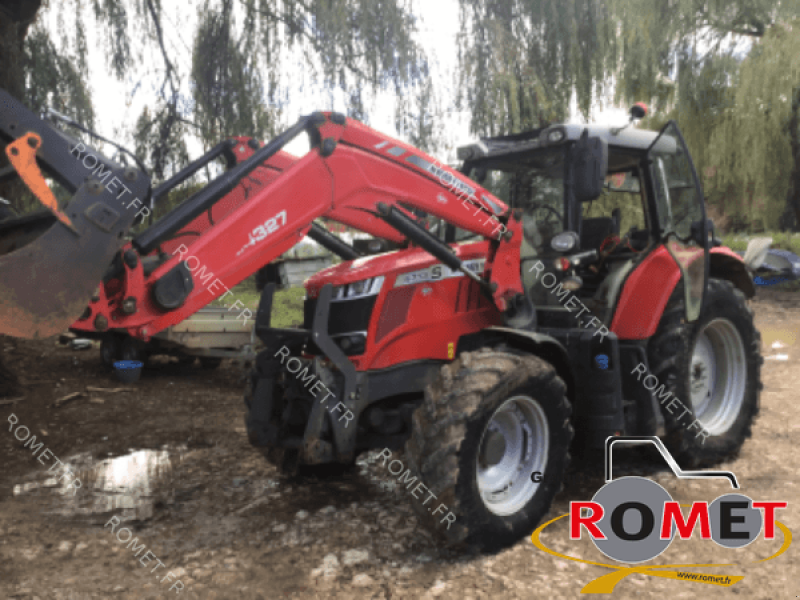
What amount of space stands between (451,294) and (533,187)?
106cm

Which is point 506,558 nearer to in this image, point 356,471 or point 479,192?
point 356,471

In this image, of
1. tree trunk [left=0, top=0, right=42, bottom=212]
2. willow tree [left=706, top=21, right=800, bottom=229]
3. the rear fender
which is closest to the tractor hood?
the rear fender

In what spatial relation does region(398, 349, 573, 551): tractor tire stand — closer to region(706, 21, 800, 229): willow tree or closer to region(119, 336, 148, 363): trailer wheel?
region(119, 336, 148, 363): trailer wheel

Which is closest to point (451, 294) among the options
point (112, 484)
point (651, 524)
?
point (651, 524)

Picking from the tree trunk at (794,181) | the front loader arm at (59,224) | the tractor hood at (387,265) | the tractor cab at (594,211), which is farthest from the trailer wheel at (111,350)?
the tree trunk at (794,181)

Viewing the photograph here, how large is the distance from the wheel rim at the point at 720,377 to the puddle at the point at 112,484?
11.9 feet

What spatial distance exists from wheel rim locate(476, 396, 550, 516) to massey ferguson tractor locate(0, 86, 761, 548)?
0.01 meters

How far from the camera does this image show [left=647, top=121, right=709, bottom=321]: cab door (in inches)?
163

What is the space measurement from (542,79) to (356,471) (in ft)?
15.6

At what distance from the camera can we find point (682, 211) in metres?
4.31

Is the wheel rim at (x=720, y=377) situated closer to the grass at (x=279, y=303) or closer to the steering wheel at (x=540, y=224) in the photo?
the steering wheel at (x=540, y=224)

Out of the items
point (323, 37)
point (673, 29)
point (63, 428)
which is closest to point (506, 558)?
point (63, 428)

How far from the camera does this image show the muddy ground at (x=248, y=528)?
2803mm

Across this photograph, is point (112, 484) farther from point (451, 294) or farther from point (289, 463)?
point (451, 294)
